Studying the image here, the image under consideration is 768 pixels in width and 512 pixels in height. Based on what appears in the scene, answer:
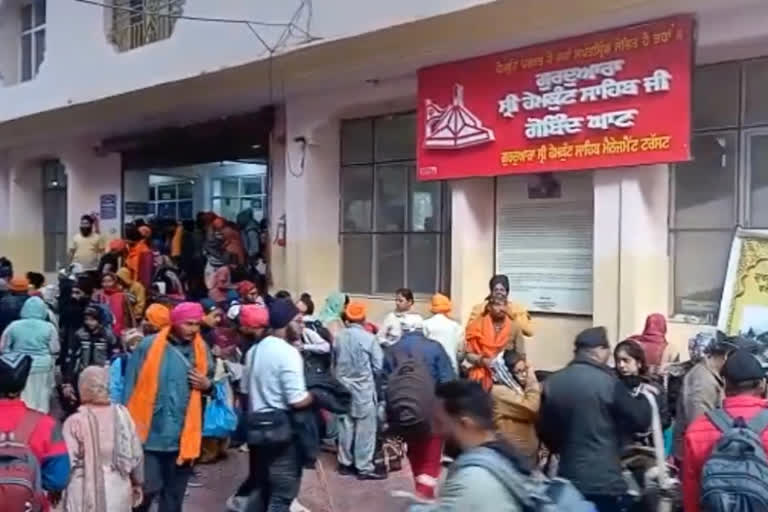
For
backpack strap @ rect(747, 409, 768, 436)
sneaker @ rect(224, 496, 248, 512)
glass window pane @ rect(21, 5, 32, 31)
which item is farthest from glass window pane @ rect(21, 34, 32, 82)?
backpack strap @ rect(747, 409, 768, 436)

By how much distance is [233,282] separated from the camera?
466 inches

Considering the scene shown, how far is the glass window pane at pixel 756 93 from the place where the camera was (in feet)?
25.8

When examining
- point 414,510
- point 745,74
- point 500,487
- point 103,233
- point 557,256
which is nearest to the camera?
point 500,487

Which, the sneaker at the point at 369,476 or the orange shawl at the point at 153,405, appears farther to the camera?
the sneaker at the point at 369,476

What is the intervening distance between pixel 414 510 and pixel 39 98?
14296 mm

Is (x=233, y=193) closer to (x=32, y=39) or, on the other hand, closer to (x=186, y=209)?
(x=186, y=209)

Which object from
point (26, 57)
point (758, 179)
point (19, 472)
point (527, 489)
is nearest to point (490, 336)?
point (758, 179)

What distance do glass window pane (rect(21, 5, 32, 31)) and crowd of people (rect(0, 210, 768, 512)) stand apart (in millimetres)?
8474

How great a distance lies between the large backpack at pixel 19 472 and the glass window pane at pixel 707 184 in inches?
231

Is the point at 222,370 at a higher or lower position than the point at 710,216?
lower

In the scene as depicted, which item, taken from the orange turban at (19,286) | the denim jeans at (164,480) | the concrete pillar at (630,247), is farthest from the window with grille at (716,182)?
the orange turban at (19,286)

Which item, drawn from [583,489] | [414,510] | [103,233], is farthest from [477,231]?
[103,233]

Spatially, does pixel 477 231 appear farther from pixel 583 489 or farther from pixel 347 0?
pixel 583 489

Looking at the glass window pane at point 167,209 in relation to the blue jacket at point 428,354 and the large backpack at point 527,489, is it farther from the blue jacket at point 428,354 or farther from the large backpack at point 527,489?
the large backpack at point 527,489
